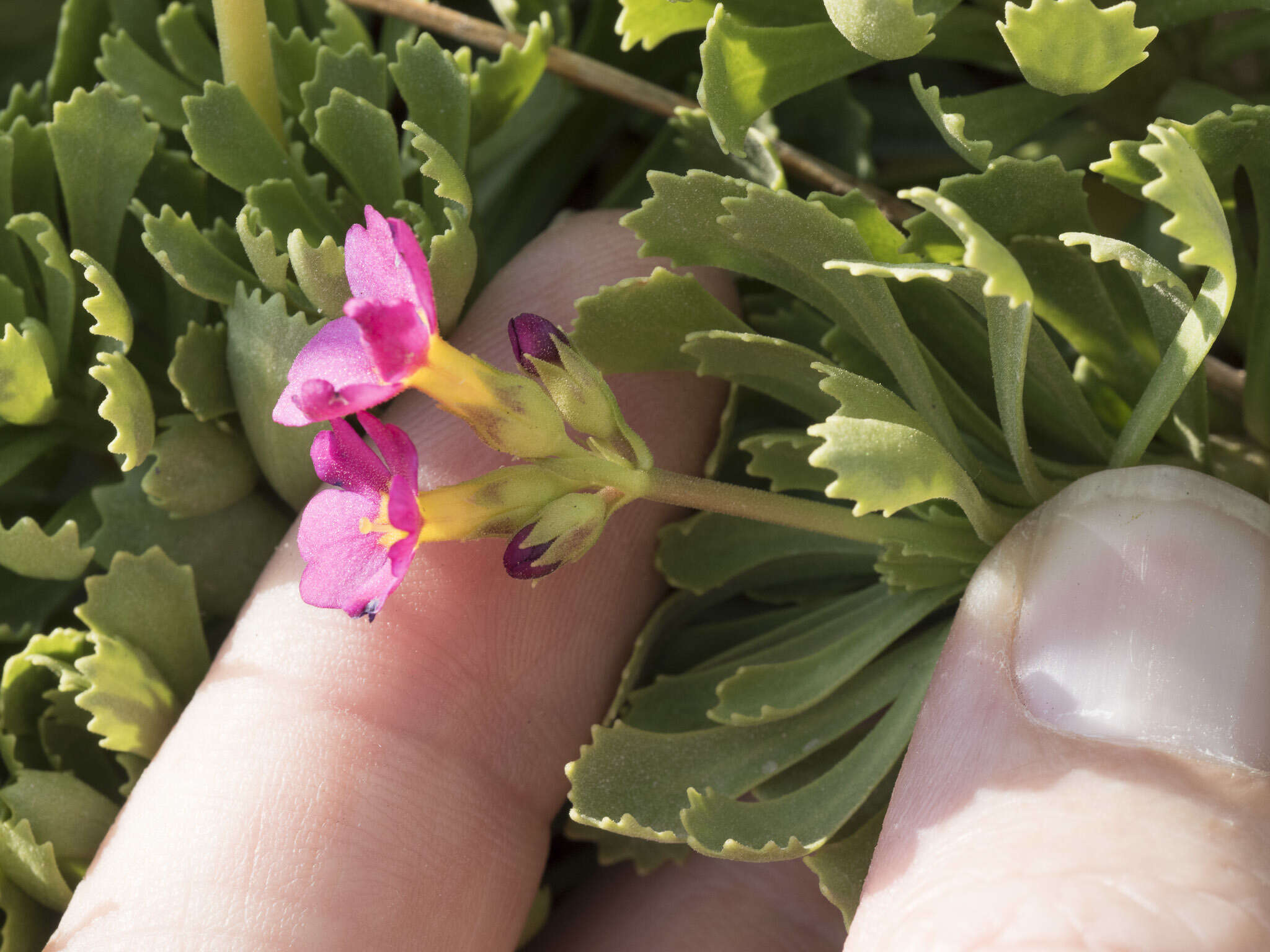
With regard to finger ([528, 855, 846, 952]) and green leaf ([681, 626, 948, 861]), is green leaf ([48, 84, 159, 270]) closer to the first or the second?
green leaf ([681, 626, 948, 861])

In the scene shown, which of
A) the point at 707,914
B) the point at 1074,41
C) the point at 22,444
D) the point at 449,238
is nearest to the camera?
the point at 1074,41

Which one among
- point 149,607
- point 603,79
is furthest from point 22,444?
point 603,79

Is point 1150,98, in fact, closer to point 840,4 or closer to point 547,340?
point 840,4

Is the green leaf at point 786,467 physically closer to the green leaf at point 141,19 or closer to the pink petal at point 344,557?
the pink petal at point 344,557

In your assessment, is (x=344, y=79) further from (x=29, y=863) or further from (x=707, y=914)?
(x=707, y=914)

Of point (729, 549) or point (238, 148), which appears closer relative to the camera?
point (238, 148)

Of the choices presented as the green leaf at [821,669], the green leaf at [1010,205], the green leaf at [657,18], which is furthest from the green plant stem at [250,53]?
the green leaf at [821,669]
